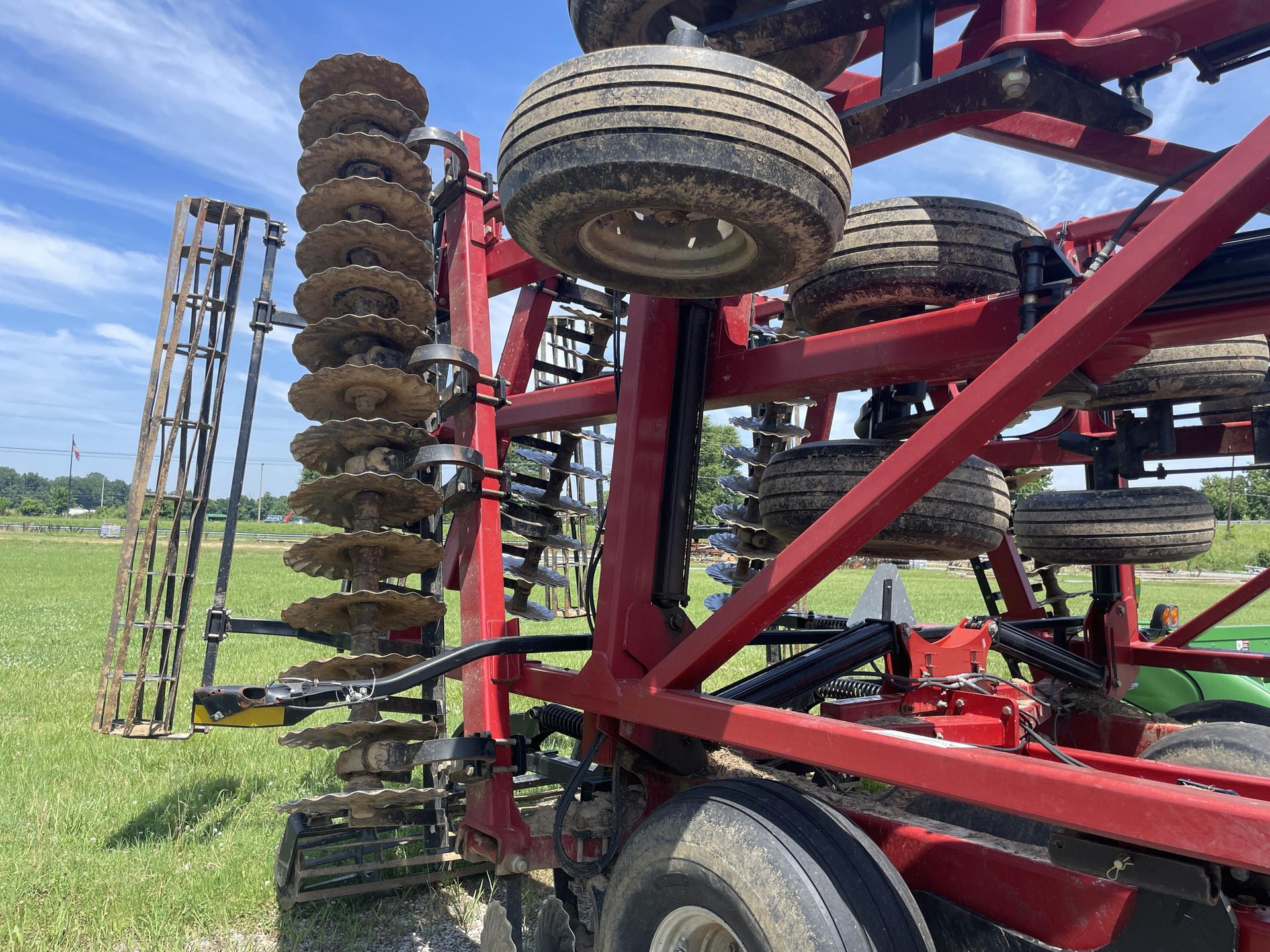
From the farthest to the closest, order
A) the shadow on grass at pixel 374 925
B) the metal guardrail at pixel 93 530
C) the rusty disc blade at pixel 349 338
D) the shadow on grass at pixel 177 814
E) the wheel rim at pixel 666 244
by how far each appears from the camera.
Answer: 1. the metal guardrail at pixel 93 530
2. the shadow on grass at pixel 177 814
3. the shadow on grass at pixel 374 925
4. the rusty disc blade at pixel 349 338
5. the wheel rim at pixel 666 244

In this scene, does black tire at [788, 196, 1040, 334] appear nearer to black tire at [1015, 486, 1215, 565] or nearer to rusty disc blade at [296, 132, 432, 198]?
black tire at [1015, 486, 1215, 565]

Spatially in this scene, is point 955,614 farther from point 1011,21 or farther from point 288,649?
point 1011,21

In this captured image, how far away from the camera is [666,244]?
2648mm

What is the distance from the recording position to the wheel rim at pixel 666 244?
8.17 feet

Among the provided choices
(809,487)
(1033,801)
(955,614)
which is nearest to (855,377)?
(809,487)

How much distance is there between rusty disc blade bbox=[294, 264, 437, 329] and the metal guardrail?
55.9 m

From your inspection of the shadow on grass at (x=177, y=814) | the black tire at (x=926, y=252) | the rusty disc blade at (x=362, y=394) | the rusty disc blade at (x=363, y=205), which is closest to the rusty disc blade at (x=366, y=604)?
the rusty disc blade at (x=362, y=394)

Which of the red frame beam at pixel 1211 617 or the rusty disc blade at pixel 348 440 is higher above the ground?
the rusty disc blade at pixel 348 440

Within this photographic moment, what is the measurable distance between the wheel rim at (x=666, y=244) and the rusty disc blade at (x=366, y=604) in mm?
1492

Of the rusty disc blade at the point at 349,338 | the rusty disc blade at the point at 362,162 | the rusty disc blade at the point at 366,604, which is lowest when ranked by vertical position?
the rusty disc blade at the point at 366,604

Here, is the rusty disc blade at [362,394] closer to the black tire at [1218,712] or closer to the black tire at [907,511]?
the black tire at [907,511]

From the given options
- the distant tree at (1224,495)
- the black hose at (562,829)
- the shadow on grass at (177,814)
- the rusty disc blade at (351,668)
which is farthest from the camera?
the distant tree at (1224,495)

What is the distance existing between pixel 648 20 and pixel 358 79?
5.81ft

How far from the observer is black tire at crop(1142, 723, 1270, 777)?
10.3 ft
